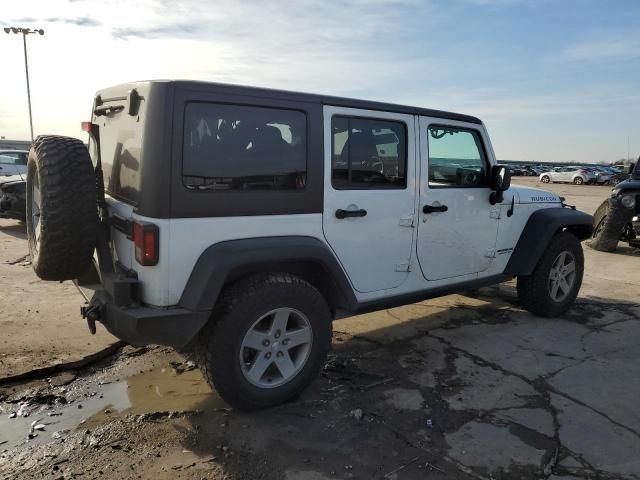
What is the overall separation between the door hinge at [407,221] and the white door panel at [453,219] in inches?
4.0

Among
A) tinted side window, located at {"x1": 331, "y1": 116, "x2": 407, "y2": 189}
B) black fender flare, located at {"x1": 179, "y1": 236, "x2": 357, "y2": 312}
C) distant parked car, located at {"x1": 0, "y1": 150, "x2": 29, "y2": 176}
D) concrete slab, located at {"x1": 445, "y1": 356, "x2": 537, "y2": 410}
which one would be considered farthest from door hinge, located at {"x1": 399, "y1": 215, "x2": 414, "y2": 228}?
distant parked car, located at {"x1": 0, "y1": 150, "x2": 29, "y2": 176}

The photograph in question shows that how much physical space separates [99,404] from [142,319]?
1.02 m

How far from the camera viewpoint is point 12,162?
492 inches

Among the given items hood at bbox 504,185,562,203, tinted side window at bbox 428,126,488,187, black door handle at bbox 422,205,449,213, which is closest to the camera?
black door handle at bbox 422,205,449,213

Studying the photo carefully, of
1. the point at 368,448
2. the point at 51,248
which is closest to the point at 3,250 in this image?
the point at 51,248

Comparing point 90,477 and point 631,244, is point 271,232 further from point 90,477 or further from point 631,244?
point 631,244

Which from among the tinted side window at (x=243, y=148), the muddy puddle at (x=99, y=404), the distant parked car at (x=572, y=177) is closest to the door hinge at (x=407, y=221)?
the tinted side window at (x=243, y=148)

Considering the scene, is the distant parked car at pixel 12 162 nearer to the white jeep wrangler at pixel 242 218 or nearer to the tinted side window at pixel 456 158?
the white jeep wrangler at pixel 242 218

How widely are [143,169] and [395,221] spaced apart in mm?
1865

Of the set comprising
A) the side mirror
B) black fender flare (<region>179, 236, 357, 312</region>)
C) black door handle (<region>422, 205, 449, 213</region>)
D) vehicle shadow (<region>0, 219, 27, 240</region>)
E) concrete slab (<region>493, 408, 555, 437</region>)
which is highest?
the side mirror

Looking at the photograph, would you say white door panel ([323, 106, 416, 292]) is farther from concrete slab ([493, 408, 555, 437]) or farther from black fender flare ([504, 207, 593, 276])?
black fender flare ([504, 207, 593, 276])

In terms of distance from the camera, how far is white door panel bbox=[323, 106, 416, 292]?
3500 mm

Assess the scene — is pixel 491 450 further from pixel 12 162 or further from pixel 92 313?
pixel 12 162

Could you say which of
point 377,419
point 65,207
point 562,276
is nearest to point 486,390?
point 377,419
